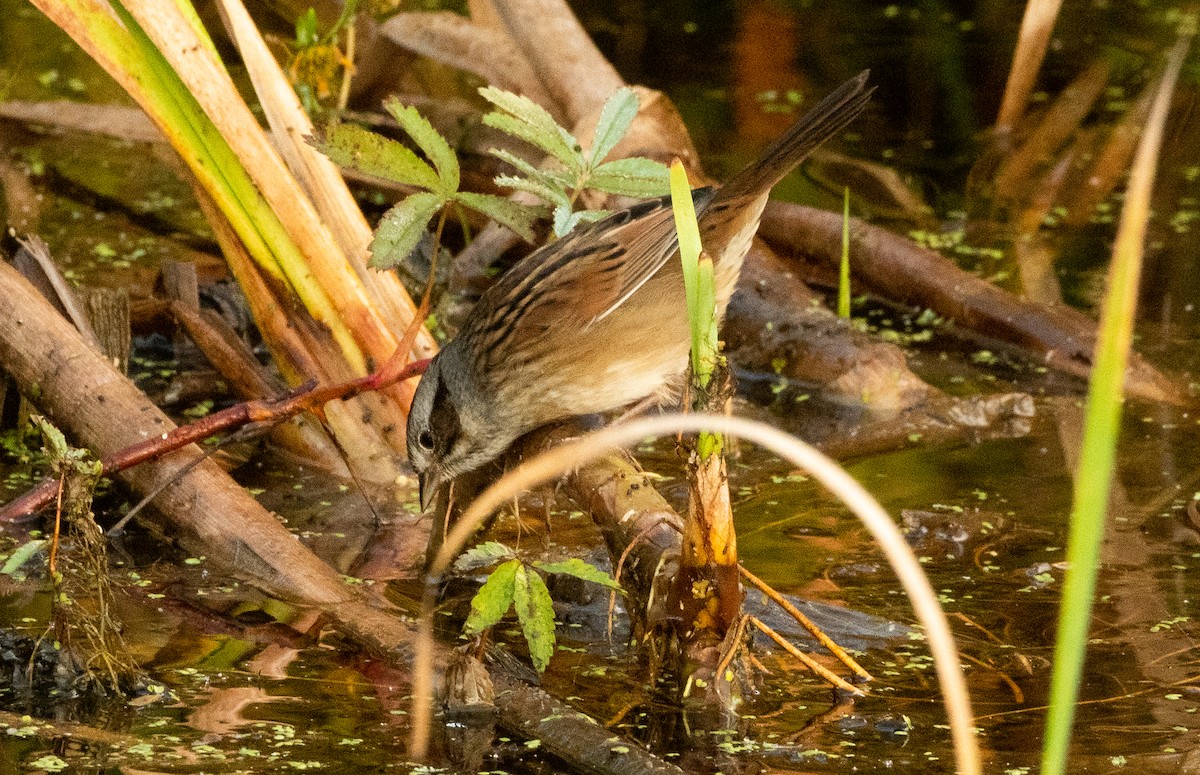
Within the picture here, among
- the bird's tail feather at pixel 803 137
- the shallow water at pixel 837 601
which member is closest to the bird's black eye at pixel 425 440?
the shallow water at pixel 837 601

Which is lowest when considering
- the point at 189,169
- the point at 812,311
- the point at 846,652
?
the point at 846,652

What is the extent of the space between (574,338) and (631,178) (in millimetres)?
406

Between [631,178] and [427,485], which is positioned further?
[427,485]

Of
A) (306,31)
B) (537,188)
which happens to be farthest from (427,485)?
(306,31)

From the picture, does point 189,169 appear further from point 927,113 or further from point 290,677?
point 927,113

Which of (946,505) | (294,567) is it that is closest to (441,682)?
(294,567)

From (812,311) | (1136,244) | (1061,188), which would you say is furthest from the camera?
(1061,188)

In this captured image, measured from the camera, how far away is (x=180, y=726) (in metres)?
2.80

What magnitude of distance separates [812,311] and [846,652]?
94.5 inches

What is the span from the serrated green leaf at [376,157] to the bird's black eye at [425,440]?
621 mm

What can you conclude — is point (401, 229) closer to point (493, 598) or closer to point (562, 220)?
point (562, 220)

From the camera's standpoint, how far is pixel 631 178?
3.50 meters

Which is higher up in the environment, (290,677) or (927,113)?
(927,113)

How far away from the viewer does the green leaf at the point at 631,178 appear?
3451 millimetres
